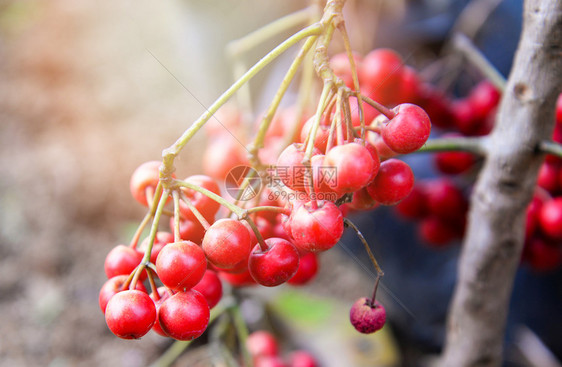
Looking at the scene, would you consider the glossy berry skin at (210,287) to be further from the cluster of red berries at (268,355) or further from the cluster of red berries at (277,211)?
the cluster of red berries at (268,355)

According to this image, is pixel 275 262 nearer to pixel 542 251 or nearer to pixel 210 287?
pixel 210 287

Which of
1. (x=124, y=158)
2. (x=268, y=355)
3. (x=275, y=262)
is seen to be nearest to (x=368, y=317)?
(x=275, y=262)

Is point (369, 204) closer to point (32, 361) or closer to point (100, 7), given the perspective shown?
point (32, 361)

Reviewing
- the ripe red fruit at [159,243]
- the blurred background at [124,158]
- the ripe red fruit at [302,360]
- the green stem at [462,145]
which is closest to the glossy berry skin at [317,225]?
the ripe red fruit at [159,243]

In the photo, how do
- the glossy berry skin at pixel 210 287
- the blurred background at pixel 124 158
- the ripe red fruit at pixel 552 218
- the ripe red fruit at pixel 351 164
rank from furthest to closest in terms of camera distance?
the blurred background at pixel 124 158 → the ripe red fruit at pixel 552 218 → the glossy berry skin at pixel 210 287 → the ripe red fruit at pixel 351 164

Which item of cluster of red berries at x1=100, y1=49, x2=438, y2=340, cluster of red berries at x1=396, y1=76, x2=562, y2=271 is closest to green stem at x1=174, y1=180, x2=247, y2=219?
cluster of red berries at x1=100, y1=49, x2=438, y2=340

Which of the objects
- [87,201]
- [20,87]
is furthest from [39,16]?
[87,201]
